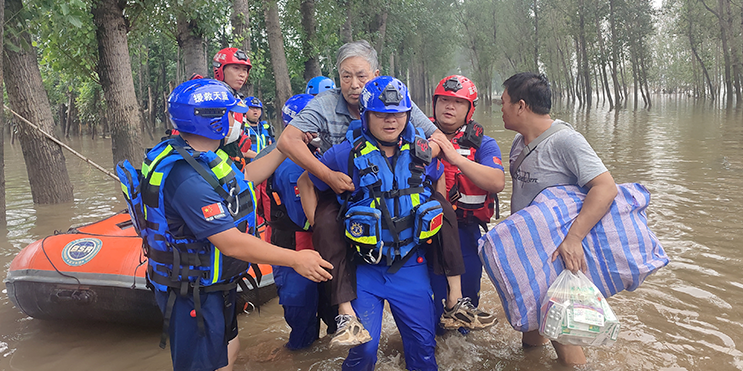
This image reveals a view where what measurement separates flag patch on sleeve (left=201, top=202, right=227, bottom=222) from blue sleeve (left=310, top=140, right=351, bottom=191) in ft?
2.73

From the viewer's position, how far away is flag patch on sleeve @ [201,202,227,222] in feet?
8.46

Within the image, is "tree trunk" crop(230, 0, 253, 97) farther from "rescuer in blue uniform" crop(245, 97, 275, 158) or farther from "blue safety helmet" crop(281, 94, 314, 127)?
"blue safety helmet" crop(281, 94, 314, 127)

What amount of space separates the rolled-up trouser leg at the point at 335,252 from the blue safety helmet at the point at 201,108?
32.7 inches

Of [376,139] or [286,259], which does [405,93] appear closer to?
[376,139]

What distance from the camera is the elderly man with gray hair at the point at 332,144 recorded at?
307 centimetres

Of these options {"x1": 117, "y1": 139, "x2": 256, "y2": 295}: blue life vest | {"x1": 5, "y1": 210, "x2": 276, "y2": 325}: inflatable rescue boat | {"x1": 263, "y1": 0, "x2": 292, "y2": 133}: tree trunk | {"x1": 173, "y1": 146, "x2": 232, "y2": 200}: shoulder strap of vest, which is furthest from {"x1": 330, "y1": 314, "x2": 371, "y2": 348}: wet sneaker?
{"x1": 263, "y1": 0, "x2": 292, "y2": 133}: tree trunk

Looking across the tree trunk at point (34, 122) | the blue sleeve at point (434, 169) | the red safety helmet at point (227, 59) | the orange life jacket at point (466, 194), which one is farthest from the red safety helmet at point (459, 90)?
the tree trunk at point (34, 122)

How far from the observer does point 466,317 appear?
3.14 m

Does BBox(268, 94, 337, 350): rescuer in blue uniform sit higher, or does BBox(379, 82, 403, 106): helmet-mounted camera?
BBox(379, 82, 403, 106): helmet-mounted camera

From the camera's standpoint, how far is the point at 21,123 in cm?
892

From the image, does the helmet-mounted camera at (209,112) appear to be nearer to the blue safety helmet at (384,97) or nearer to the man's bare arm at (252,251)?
the man's bare arm at (252,251)

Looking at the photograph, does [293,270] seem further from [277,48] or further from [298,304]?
[277,48]

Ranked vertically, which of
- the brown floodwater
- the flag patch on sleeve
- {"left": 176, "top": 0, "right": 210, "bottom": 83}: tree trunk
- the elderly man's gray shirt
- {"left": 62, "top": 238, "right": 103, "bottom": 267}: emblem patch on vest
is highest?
{"left": 176, "top": 0, "right": 210, "bottom": 83}: tree trunk

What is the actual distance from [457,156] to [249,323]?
2880 mm
